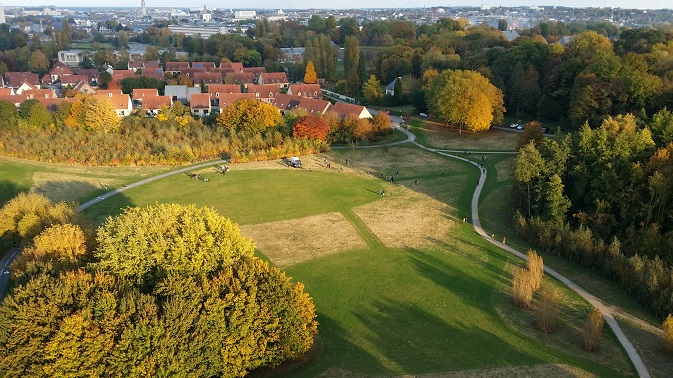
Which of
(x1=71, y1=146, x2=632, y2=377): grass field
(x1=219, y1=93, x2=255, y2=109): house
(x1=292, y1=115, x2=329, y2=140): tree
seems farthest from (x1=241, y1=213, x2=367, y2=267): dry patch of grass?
(x1=219, y1=93, x2=255, y2=109): house

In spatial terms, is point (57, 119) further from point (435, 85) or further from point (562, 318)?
point (562, 318)

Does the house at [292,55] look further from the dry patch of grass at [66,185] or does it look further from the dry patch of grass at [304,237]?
the dry patch of grass at [304,237]

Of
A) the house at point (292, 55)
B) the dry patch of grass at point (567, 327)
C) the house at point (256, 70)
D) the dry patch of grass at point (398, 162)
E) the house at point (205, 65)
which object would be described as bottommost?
the dry patch of grass at point (567, 327)

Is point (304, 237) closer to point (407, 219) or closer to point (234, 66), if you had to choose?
point (407, 219)

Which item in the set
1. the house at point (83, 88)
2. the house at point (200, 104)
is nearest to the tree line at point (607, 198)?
the house at point (200, 104)

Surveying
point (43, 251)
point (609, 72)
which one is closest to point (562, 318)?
point (43, 251)

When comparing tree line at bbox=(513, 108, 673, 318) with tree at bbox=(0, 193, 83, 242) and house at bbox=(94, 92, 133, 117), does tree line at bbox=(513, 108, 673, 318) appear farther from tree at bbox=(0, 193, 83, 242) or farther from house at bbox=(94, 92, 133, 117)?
house at bbox=(94, 92, 133, 117)
